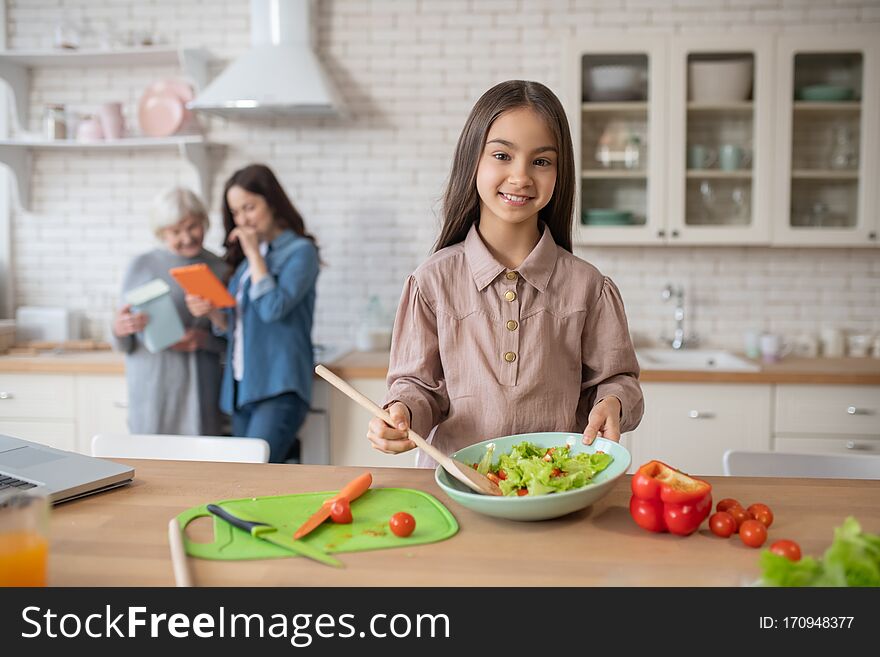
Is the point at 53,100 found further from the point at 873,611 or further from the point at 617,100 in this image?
the point at 873,611

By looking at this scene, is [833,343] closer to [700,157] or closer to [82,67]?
[700,157]

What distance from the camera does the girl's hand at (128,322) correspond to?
2945 mm

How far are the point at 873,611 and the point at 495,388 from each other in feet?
2.94

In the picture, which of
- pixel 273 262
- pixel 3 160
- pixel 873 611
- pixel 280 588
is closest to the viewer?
pixel 873 611

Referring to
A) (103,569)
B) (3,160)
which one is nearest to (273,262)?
(3,160)

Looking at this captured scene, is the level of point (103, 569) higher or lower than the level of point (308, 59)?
lower

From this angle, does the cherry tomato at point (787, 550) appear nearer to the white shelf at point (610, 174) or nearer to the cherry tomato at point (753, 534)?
the cherry tomato at point (753, 534)

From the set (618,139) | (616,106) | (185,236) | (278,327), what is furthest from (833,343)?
(185,236)

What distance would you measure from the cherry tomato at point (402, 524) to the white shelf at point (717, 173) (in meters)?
2.69

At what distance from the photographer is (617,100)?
346 cm

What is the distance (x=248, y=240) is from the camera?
297cm

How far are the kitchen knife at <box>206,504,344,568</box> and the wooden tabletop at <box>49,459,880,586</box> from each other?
16 millimetres

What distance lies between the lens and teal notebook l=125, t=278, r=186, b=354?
2920mm

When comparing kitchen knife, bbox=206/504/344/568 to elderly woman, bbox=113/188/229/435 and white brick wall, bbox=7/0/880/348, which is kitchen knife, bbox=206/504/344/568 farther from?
white brick wall, bbox=7/0/880/348
